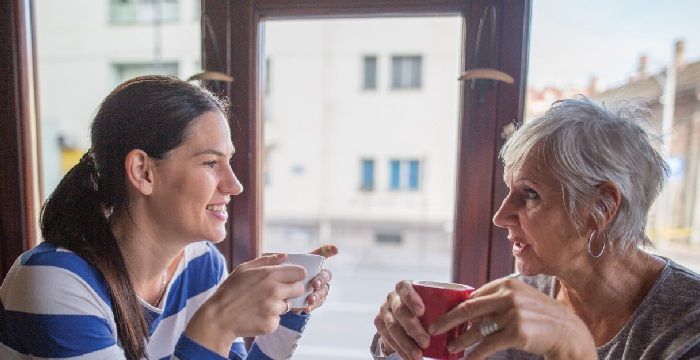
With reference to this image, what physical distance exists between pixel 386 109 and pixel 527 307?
432 centimetres

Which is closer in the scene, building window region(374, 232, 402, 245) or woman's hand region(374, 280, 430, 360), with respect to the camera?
woman's hand region(374, 280, 430, 360)

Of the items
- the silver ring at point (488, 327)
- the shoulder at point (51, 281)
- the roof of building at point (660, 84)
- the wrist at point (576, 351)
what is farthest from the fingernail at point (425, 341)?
the roof of building at point (660, 84)

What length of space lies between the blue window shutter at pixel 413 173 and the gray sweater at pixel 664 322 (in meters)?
3.55

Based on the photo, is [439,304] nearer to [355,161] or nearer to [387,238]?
[355,161]

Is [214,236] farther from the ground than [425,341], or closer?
farther from the ground

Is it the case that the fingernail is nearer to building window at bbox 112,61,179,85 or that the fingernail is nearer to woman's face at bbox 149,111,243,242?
woman's face at bbox 149,111,243,242

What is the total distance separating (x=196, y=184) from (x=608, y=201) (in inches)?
36.4

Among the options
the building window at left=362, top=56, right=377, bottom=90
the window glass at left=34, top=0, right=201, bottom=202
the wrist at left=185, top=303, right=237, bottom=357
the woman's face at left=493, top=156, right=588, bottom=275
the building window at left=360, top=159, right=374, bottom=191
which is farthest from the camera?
the building window at left=360, top=159, right=374, bottom=191

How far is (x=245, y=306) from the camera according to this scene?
0.86 m

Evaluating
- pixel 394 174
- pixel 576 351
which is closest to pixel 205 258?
pixel 576 351

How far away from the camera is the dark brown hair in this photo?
0.99 m

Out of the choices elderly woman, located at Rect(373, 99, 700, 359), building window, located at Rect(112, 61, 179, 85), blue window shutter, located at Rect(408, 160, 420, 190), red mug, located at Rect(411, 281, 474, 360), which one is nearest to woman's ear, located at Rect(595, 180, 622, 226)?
elderly woman, located at Rect(373, 99, 700, 359)

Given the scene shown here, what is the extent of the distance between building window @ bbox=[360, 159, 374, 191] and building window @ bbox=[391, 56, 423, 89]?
1.02 m

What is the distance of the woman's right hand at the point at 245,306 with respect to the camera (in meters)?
0.84
